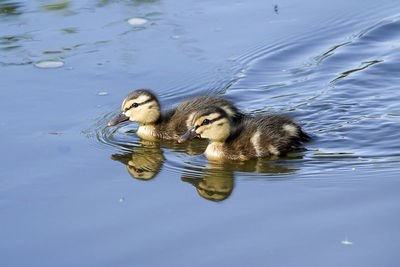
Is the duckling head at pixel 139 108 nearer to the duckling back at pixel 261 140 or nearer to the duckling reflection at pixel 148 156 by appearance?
the duckling reflection at pixel 148 156

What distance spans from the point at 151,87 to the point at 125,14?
6.88 ft

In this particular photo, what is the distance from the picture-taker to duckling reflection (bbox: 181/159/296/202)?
171 inches

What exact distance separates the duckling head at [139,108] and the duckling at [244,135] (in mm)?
554

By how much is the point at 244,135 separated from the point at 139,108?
1.00 meters

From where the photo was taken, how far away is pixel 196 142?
5.61 meters

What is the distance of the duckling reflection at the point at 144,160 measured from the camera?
15.6 ft

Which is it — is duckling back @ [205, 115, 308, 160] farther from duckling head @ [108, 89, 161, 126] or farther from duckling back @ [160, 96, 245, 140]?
duckling head @ [108, 89, 161, 126]

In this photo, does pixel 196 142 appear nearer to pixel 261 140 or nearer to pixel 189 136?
pixel 189 136

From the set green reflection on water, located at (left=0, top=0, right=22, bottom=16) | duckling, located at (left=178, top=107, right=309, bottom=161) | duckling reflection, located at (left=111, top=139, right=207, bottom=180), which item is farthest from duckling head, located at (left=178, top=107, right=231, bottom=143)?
green reflection on water, located at (left=0, top=0, right=22, bottom=16)

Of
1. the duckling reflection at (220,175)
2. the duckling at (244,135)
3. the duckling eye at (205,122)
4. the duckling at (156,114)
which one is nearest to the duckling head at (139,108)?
the duckling at (156,114)

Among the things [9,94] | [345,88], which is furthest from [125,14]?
[345,88]

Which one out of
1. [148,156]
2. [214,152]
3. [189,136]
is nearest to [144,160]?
[148,156]

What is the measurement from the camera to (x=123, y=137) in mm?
5727

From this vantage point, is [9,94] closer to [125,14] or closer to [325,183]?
[125,14]
